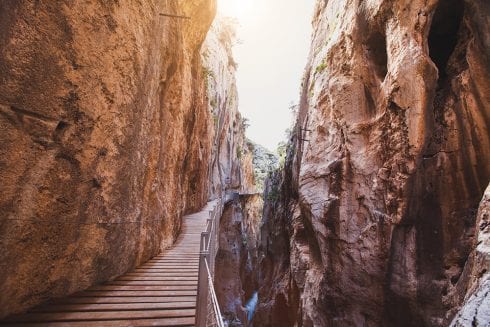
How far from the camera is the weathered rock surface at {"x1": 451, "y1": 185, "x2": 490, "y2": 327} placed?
9.43 feet

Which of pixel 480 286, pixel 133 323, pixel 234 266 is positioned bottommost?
pixel 234 266

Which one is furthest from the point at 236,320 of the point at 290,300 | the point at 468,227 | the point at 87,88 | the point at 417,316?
the point at 87,88

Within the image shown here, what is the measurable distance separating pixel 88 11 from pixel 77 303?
4482 millimetres

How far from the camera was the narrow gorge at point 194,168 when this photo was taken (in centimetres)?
339

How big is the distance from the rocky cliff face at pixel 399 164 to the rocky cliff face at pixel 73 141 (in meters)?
6.97

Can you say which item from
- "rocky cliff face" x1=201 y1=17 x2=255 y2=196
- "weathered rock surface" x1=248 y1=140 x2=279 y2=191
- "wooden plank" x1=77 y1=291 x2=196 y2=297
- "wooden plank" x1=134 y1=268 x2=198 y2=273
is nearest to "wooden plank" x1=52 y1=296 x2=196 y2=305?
"wooden plank" x1=77 y1=291 x2=196 y2=297

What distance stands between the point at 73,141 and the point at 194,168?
11945 millimetres

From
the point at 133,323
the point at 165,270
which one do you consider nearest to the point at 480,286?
the point at 133,323

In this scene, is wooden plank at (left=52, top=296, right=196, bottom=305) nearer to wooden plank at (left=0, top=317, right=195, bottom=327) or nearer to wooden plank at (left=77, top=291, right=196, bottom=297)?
wooden plank at (left=77, top=291, right=196, bottom=297)

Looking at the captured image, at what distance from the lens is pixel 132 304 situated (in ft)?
13.6

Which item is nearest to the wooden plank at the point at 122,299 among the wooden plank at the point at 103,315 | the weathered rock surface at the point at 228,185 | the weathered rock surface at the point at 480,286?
the wooden plank at the point at 103,315

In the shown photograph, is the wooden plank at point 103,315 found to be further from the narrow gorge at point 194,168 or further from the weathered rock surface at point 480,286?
the weathered rock surface at point 480,286

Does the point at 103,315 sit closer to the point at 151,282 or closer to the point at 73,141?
the point at 151,282

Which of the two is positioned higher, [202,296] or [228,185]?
[228,185]
